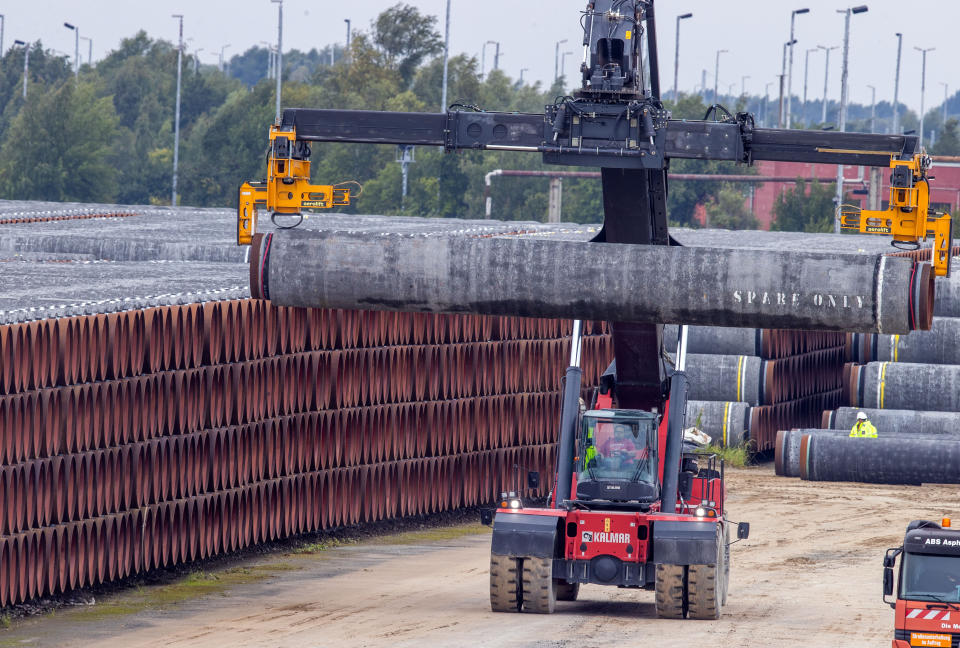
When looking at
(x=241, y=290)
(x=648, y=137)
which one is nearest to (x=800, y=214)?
(x=241, y=290)

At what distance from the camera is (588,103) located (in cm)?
2022

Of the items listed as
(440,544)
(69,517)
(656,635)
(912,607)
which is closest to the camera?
(912,607)

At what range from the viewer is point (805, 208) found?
9638cm

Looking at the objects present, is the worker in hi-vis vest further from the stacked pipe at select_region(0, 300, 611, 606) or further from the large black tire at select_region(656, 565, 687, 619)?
the large black tire at select_region(656, 565, 687, 619)

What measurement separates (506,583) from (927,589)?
6566mm

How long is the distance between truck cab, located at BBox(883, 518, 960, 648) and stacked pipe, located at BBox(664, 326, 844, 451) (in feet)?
79.4

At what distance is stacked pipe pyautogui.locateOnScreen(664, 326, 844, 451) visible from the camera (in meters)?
43.6

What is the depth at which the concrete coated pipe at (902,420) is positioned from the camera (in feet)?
138

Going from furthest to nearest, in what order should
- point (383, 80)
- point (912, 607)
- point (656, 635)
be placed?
point (383, 80)
point (656, 635)
point (912, 607)

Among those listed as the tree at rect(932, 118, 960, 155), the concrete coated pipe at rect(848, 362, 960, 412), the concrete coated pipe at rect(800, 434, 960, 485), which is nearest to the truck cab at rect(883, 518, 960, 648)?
the concrete coated pipe at rect(800, 434, 960, 485)

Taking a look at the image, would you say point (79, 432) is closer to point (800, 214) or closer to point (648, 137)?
point (648, 137)

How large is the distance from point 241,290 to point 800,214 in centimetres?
7232

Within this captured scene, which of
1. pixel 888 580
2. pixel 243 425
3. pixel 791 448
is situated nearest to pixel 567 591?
pixel 243 425

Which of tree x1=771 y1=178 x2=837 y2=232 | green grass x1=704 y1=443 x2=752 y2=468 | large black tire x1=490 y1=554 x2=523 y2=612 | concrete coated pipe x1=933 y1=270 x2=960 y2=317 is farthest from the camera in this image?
tree x1=771 y1=178 x2=837 y2=232
